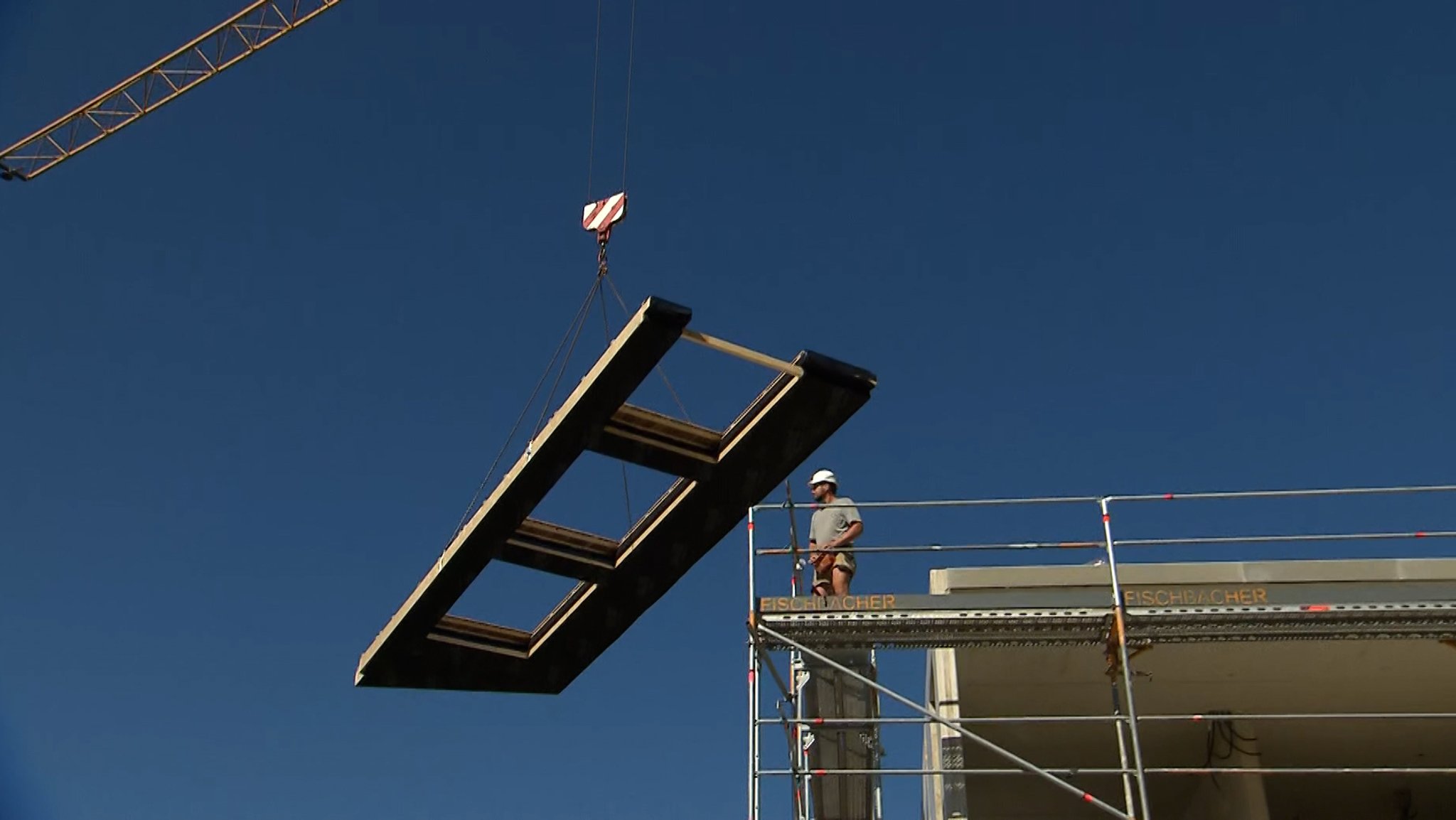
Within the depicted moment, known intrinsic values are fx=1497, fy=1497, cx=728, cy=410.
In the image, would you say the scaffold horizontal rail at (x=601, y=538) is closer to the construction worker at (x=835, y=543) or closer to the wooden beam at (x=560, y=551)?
the wooden beam at (x=560, y=551)

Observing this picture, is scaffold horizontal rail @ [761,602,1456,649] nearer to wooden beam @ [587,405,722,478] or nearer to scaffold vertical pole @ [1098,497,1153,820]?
scaffold vertical pole @ [1098,497,1153,820]

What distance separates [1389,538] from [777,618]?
5272 mm

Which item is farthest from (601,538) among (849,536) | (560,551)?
(849,536)

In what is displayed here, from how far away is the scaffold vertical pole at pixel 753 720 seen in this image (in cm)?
1138

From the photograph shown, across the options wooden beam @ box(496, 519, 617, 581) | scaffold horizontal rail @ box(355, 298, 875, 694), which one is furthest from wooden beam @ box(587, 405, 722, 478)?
wooden beam @ box(496, 519, 617, 581)

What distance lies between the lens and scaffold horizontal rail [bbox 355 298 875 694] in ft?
31.2

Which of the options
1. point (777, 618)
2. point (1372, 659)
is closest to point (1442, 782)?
point (1372, 659)

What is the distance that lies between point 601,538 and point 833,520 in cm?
281

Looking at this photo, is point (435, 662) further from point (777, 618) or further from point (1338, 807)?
point (1338, 807)

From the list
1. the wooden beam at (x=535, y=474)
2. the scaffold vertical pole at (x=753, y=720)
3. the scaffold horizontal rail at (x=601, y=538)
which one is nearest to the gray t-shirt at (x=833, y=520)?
the scaffold vertical pole at (x=753, y=720)

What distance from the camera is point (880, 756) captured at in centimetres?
1259

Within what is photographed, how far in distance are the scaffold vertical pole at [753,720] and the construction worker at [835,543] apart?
2.70ft

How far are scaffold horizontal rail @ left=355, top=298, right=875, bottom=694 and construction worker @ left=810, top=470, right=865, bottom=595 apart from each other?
1.98m

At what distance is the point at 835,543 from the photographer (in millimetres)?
12805
